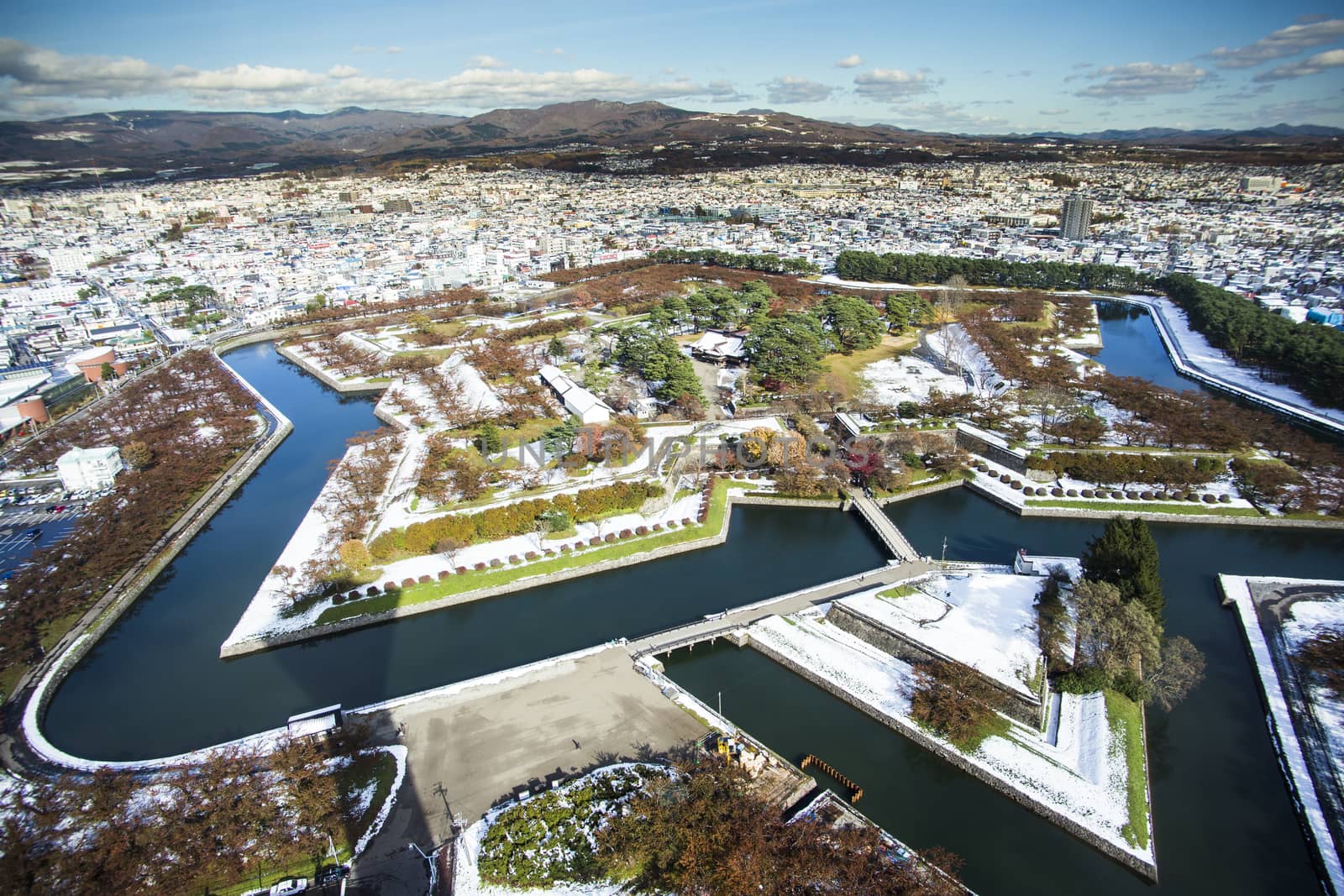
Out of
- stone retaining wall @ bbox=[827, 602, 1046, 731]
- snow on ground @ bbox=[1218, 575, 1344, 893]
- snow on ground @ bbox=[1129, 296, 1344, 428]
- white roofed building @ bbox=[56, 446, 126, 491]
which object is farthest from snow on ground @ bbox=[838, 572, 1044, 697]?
white roofed building @ bbox=[56, 446, 126, 491]

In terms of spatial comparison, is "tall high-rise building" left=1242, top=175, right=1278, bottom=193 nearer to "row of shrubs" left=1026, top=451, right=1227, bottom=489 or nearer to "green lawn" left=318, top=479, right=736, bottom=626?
"row of shrubs" left=1026, top=451, right=1227, bottom=489

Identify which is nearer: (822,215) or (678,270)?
(678,270)

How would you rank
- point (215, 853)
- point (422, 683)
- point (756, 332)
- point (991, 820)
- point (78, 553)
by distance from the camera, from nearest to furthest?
point (215, 853) → point (991, 820) → point (422, 683) → point (78, 553) → point (756, 332)

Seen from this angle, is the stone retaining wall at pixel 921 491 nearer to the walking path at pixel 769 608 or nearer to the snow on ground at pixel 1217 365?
the walking path at pixel 769 608

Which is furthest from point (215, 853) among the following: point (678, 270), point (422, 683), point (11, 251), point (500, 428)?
point (11, 251)

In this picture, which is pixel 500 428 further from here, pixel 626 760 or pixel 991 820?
pixel 991 820

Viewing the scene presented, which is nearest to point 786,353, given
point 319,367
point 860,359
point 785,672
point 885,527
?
point 860,359

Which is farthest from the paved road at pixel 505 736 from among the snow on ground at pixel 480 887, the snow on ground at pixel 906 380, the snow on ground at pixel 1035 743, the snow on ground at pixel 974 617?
the snow on ground at pixel 906 380
